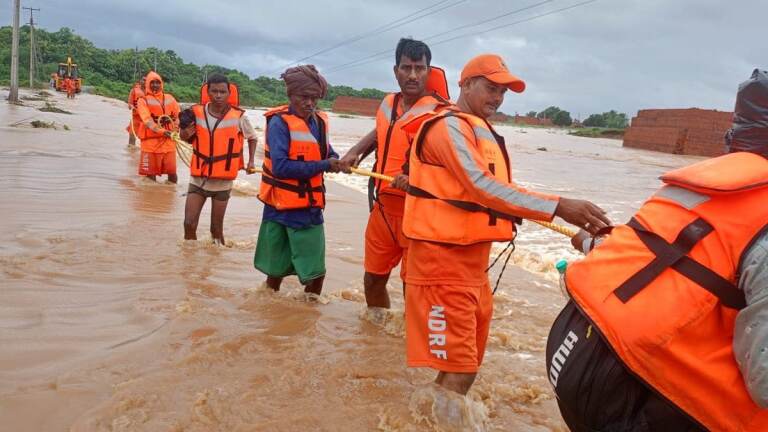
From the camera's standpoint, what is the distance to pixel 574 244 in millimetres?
2506

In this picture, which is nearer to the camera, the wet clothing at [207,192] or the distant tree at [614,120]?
the wet clothing at [207,192]

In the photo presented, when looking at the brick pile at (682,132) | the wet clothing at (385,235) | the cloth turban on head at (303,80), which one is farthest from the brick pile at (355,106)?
the wet clothing at (385,235)

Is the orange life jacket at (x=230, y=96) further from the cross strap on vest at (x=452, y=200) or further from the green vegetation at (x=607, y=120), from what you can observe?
the green vegetation at (x=607, y=120)

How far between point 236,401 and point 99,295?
6.36 ft

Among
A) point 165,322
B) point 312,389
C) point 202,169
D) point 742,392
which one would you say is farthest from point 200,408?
point 202,169

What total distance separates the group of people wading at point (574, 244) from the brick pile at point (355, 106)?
239 ft

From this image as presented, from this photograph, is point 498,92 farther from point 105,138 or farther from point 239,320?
point 105,138

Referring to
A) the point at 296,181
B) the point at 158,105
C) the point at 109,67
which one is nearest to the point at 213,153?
the point at 296,181

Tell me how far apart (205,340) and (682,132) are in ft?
119

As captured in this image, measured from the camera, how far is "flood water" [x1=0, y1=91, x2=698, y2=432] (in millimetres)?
2895

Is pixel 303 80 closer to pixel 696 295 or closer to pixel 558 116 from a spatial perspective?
pixel 696 295

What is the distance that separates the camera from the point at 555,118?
88.4 metres

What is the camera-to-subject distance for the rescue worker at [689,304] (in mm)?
1637

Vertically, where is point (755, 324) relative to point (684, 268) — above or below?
below
